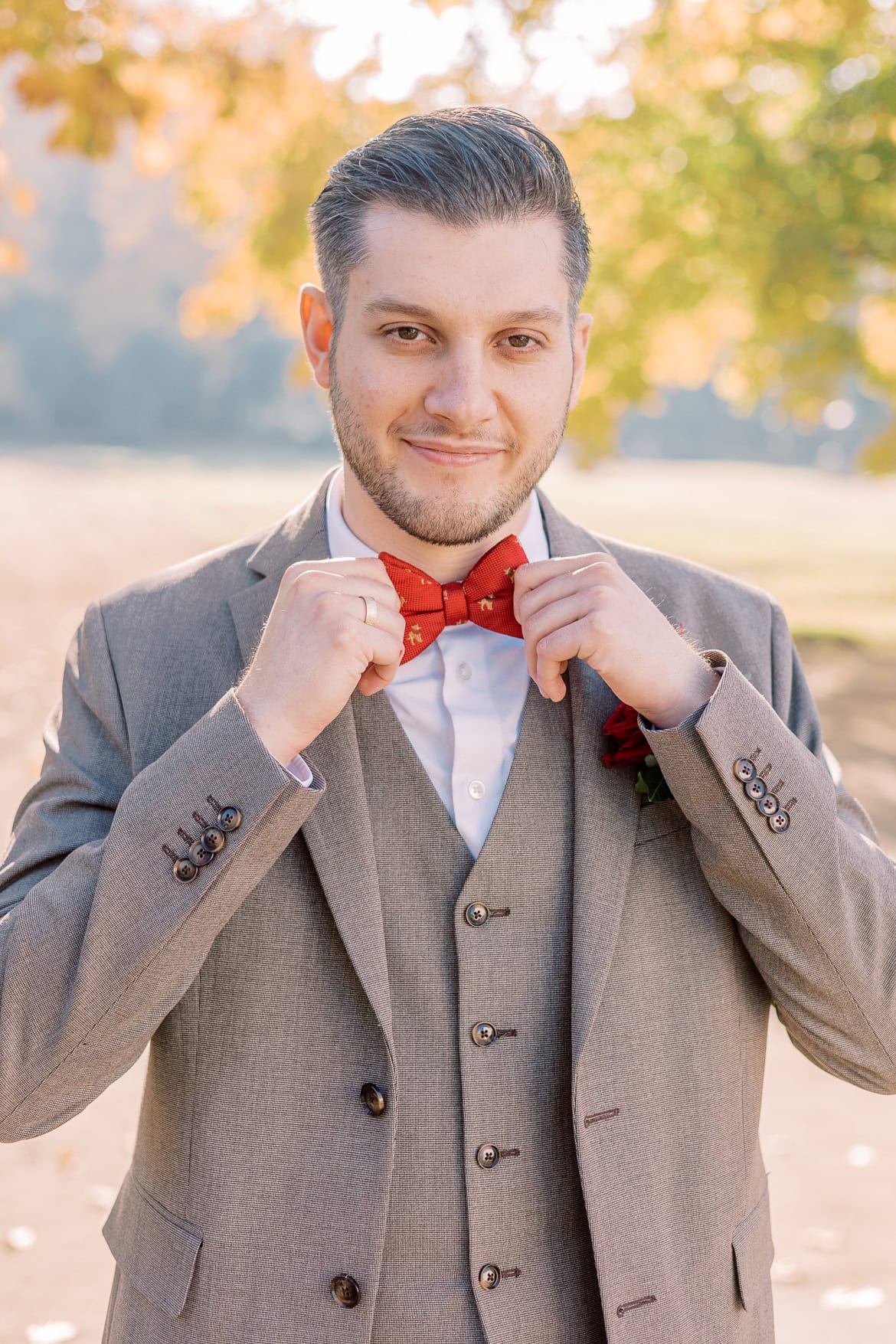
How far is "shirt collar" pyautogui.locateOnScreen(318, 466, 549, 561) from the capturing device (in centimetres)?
238

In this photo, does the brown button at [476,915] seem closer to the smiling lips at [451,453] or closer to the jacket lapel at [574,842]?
the jacket lapel at [574,842]

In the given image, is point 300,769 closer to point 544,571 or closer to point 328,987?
point 328,987

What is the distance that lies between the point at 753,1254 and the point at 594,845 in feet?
2.38

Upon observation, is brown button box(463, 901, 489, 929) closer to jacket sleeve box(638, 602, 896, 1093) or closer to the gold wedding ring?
jacket sleeve box(638, 602, 896, 1093)

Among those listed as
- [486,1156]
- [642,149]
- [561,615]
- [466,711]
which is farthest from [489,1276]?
[642,149]

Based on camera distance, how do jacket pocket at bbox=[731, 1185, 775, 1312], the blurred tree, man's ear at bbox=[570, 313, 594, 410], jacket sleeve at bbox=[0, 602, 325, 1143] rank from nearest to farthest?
jacket sleeve at bbox=[0, 602, 325, 1143]
jacket pocket at bbox=[731, 1185, 775, 1312]
man's ear at bbox=[570, 313, 594, 410]
the blurred tree

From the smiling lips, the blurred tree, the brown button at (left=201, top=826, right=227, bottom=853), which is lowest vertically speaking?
the brown button at (left=201, top=826, right=227, bottom=853)

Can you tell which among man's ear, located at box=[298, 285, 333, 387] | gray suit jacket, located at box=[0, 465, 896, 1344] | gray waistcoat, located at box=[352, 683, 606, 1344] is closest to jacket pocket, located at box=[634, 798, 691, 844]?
gray suit jacket, located at box=[0, 465, 896, 1344]

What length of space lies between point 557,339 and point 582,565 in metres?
0.37

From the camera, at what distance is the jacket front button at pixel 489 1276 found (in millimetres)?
1956

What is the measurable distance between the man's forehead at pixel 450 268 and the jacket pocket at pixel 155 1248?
1.43m

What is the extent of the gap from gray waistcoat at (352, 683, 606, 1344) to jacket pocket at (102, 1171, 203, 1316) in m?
0.29

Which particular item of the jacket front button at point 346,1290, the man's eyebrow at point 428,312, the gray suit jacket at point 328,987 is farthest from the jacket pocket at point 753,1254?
the man's eyebrow at point 428,312

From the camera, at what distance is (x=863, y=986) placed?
6.63ft
